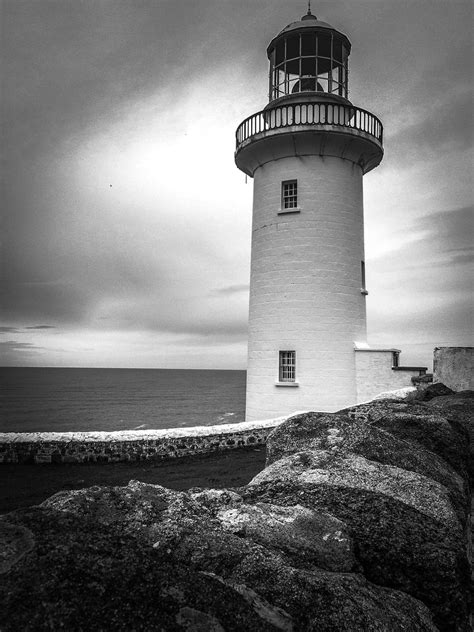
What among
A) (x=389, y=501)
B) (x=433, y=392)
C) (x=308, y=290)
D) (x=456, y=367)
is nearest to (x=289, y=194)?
(x=308, y=290)

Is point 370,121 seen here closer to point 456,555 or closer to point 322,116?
point 322,116

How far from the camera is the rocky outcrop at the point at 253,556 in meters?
2.06

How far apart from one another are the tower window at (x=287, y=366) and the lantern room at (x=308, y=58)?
7750mm

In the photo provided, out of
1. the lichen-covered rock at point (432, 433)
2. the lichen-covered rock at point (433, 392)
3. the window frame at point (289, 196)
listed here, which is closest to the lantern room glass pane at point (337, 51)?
the window frame at point (289, 196)

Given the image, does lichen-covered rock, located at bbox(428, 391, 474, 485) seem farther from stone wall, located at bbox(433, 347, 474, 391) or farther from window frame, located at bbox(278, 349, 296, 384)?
window frame, located at bbox(278, 349, 296, 384)

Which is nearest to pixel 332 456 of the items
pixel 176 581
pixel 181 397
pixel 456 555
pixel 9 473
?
pixel 456 555

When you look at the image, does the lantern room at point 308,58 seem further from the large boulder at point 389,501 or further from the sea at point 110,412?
the sea at point 110,412

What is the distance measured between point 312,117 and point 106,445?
36.5ft

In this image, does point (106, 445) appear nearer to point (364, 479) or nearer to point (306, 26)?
point (364, 479)

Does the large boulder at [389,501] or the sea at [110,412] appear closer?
the large boulder at [389,501]

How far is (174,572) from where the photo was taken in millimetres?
2314

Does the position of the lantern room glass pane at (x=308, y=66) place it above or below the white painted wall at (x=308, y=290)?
above

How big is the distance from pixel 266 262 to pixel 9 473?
32.8ft

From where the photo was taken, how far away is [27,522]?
2.39m
